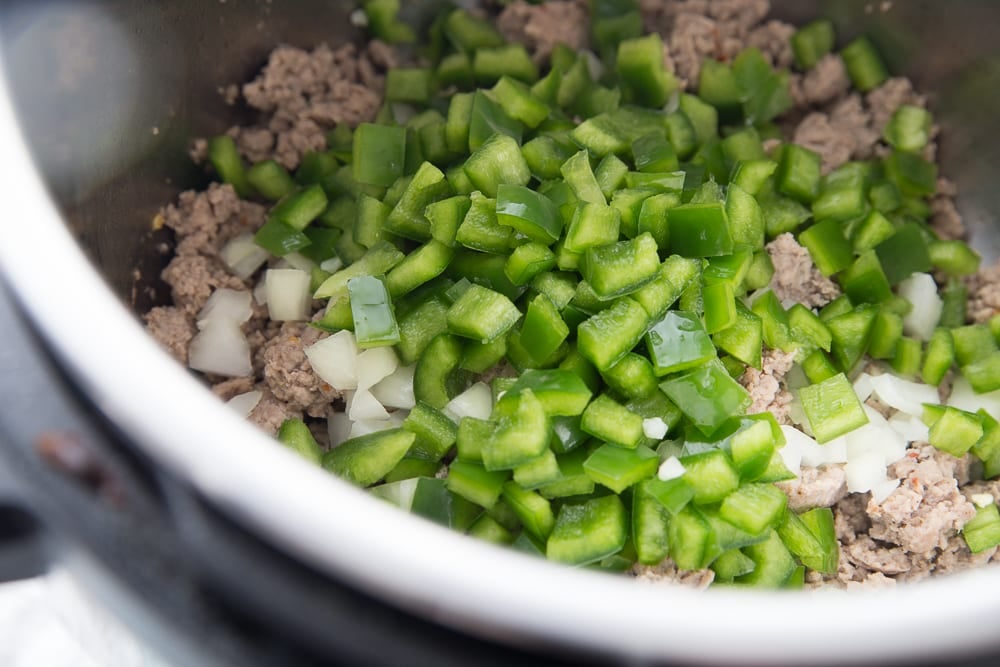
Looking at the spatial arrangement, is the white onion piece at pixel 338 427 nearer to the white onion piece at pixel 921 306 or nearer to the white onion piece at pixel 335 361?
Result: the white onion piece at pixel 335 361

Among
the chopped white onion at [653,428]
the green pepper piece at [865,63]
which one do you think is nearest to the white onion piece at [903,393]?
the chopped white onion at [653,428]

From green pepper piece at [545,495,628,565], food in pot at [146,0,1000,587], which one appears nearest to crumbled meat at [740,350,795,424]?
food in pot at [146,0,1000,587]

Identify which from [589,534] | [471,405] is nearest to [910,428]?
[589,534]

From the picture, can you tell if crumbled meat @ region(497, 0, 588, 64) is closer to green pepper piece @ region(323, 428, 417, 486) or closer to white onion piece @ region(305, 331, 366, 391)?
white onion piece @ region(305, 331, 366, 391)

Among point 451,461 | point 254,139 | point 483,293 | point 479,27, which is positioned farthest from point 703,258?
point 254,139

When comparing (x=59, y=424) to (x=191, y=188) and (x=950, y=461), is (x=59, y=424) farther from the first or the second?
(x=950, y=461)
